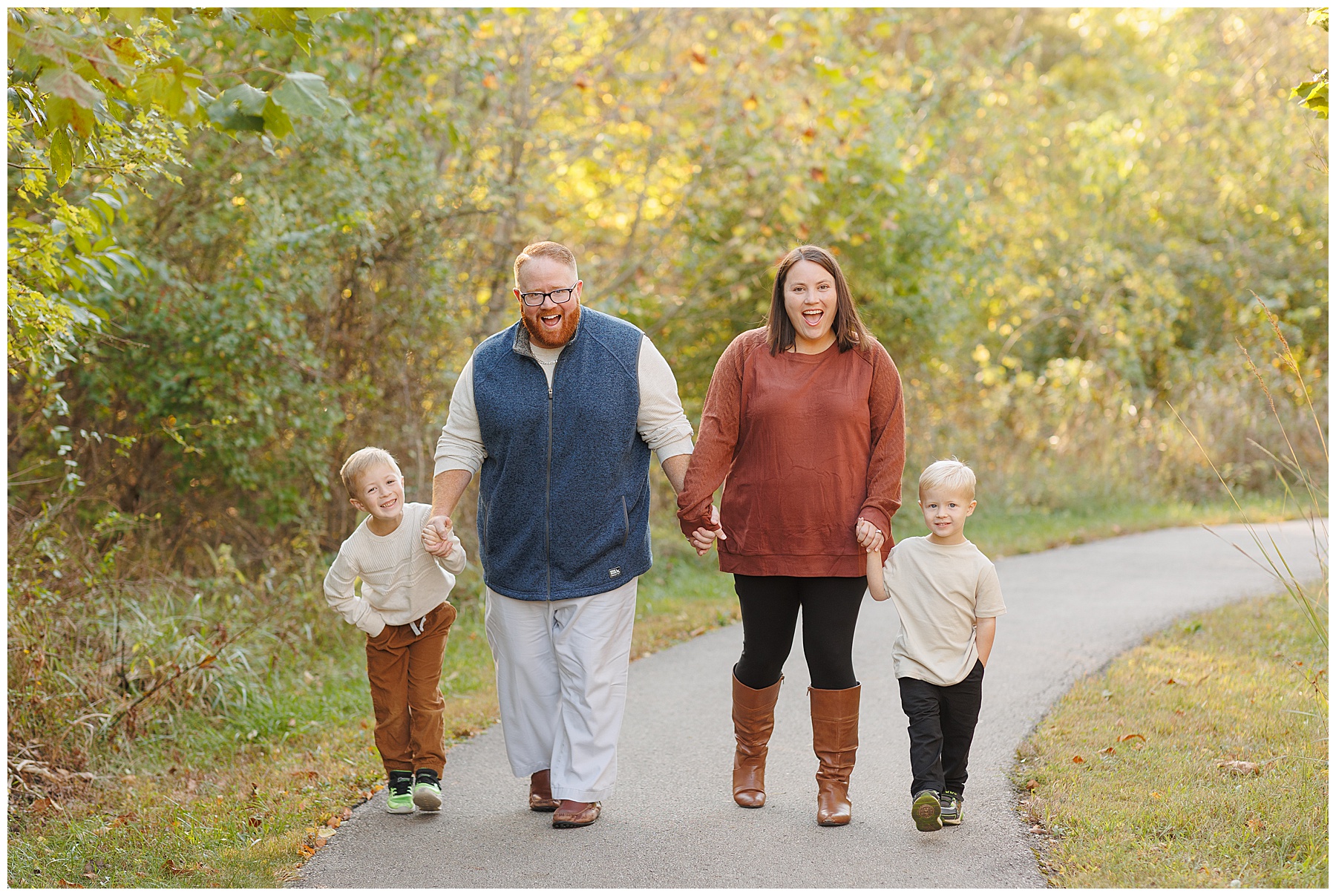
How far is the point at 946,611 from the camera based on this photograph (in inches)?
157

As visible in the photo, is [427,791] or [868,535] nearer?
[868,535]

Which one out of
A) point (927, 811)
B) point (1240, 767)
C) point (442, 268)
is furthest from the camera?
point (442, 268)

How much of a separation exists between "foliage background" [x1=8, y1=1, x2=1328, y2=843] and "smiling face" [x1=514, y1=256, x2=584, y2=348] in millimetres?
1038

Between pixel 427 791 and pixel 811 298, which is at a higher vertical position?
pixel 811 298

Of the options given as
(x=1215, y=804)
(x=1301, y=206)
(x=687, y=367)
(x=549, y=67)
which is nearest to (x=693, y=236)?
(x=687, y=367)

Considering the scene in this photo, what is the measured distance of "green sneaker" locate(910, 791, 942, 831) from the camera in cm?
383

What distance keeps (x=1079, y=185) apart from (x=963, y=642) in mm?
16459

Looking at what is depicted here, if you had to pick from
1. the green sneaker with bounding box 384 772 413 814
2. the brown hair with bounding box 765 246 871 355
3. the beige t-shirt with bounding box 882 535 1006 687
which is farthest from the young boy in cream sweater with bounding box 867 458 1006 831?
the green sneaker with bounding box 384 772 413 814

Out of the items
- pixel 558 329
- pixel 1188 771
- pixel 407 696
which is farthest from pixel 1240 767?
pixel 407 696

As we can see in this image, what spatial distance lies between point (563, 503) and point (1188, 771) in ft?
8.57

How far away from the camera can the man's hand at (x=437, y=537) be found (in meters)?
4.15

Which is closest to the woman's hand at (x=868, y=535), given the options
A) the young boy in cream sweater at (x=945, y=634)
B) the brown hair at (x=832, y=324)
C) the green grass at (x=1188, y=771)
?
the young boy in cream sweater at (x=945, y=634)

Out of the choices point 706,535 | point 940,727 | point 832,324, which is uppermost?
point 832,324

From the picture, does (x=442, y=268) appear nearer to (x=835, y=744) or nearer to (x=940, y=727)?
(x=835, y=744)
